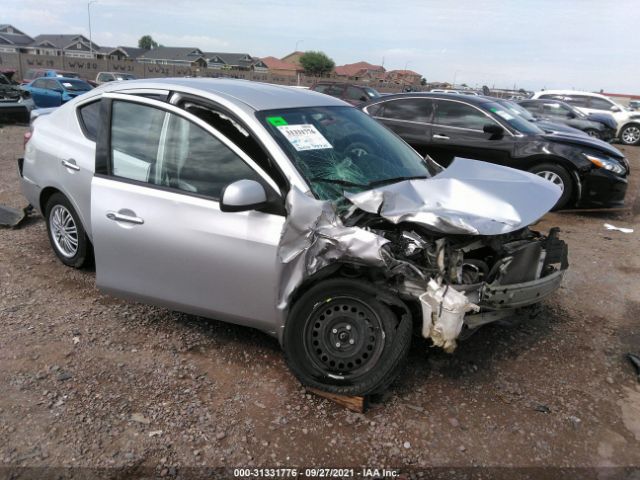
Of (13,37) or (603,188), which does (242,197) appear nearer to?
(603,188)

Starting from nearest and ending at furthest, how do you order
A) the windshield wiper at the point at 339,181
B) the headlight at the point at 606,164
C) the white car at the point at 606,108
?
the windshield wiper at the point at 339,181 → the headlight at the point at 606,164 → the white car at the point at 606,108

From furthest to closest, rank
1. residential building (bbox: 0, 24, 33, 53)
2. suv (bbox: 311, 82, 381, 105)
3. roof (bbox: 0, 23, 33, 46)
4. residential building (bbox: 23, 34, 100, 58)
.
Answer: residential building (bbox: 23, 34, 100, 58)
roof (bbox: 0, 23, 33, 46)
residential building (bbox: 0, 24, 33, 53)
suv (bbox: 311, 82, 381, 105)

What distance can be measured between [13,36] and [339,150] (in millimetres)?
96062

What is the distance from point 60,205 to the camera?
175 inches

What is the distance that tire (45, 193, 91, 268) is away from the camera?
4402mm

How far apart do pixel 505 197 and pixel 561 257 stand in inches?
24.8

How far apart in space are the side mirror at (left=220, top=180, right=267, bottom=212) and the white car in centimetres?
1749

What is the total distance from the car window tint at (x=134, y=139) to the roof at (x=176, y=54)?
284 feet

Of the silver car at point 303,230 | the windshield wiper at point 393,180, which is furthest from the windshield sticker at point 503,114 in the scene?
the windshield wiper at point 393,180

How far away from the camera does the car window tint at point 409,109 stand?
837 cm

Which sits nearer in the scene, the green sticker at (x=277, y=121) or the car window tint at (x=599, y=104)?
the green sticker at (x=277, y=121)

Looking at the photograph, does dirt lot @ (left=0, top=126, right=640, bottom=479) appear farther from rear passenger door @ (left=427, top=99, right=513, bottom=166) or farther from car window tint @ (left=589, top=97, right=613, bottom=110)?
car window tint @ (left=589, top=97, right=613, bottom=110)

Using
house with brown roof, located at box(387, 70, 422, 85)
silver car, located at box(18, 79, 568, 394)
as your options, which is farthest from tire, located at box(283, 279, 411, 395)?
house with brown roof, located at box(387, 70, 422, 85)

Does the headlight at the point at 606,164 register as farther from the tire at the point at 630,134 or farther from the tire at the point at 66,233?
the tire at the point at 630,134
